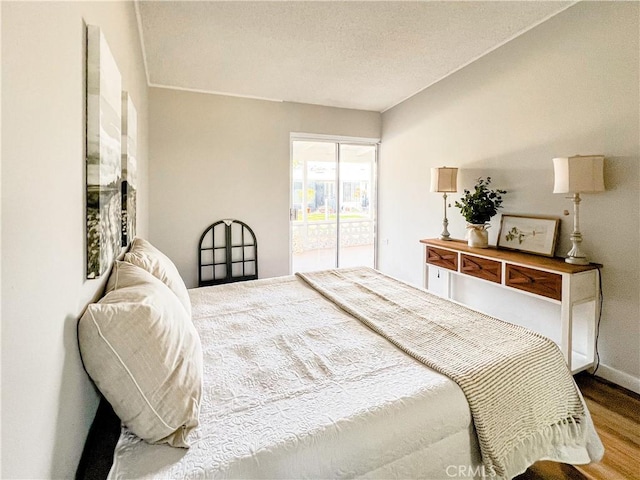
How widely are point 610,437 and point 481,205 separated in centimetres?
187

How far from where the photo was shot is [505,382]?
4.17 ft

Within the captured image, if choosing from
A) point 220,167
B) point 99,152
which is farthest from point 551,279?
point 220,167

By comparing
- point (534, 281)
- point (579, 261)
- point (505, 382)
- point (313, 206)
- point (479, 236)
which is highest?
point (313, 206)

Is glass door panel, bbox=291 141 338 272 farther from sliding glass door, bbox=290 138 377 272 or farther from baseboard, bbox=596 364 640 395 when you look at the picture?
baseboard, bbox=596 364 640 395

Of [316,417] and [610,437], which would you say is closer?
[316,417]

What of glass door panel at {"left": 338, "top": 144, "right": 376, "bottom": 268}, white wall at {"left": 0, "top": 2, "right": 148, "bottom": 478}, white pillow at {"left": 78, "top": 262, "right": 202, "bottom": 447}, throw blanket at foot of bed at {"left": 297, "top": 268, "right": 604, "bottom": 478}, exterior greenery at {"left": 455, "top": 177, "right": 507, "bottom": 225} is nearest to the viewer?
white wall at {"left": 0, "top": 2, "right": 148, "bottom": 478}

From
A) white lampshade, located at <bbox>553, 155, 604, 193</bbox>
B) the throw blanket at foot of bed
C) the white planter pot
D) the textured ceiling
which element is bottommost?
the throw blanket at foot of bed

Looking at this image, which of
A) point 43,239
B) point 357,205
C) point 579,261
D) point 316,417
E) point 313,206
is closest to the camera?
point 43,239

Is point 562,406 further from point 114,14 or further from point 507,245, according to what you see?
point 114,14

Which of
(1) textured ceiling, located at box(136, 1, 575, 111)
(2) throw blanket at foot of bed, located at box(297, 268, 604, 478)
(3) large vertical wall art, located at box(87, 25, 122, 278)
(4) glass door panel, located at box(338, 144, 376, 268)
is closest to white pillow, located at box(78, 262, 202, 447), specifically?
(3) large vertical wall art, located at box(87, 25, 122, 278)

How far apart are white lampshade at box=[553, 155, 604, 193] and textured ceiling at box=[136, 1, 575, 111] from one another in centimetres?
127

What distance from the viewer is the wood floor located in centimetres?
154

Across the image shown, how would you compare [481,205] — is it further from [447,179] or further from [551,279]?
[551,279]

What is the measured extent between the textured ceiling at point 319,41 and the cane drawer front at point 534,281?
2029 millimetres
